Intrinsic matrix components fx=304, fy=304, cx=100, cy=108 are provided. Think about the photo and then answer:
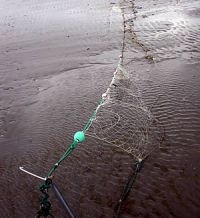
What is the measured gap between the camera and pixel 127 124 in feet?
25.6

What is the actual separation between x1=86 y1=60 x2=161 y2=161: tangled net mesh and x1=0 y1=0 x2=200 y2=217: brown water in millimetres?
221

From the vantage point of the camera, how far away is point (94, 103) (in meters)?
9.12

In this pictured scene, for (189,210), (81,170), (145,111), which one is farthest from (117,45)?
(189,210)

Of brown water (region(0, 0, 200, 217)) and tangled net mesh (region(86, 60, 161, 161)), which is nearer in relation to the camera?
brown water (region(0, 0, 200, 217))

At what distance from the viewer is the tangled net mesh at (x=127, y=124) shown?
712 cm

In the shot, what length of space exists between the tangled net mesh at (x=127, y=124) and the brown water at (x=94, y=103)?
0.72ft

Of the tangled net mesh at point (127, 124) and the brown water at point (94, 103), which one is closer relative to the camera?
the brown water at point (94, 103)

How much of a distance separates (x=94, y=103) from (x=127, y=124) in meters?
1.67

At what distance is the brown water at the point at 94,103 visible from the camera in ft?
19.7

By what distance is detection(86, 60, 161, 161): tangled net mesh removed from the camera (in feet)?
23.3

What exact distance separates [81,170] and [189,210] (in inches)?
94.5

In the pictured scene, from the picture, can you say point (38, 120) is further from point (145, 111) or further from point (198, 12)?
point (198, 12)

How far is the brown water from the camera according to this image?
601cm

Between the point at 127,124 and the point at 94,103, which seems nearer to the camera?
the point at 127,124
